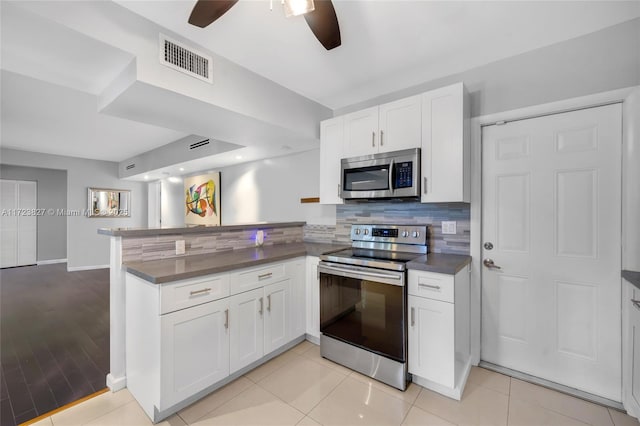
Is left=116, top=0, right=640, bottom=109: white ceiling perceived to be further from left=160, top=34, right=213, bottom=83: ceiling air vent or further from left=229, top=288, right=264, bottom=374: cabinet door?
left=229, top=288, right=264, bottom=374: cabinet door

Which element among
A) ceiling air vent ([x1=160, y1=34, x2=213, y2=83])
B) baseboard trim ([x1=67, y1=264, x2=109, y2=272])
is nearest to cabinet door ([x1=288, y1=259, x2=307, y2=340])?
ceiling air vent ([x1=160, y1=34, x2=213, y2=83])

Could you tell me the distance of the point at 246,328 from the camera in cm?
204

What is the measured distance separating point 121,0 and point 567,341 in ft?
11.7

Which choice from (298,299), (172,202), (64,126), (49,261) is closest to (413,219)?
(298,299)

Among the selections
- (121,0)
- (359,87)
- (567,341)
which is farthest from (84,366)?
(567,341)

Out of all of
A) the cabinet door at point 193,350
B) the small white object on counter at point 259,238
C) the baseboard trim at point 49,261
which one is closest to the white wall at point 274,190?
the small white object on counter at point 259,238

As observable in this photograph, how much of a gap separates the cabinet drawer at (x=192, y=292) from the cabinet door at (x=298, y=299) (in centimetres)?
69

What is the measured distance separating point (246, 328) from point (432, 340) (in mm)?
1341

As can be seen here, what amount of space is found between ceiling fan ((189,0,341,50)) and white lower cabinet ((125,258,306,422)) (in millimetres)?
1472

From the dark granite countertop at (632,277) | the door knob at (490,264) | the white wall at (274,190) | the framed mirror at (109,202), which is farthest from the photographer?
the framed mirror at (109,202)

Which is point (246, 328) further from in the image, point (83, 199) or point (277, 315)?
point (83, 199)

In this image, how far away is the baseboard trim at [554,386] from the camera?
174 centimetres

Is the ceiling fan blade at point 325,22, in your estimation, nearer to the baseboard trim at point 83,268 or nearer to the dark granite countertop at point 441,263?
the dark granite countertop at point 441,263

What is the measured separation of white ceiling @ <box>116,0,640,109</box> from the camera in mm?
1621
